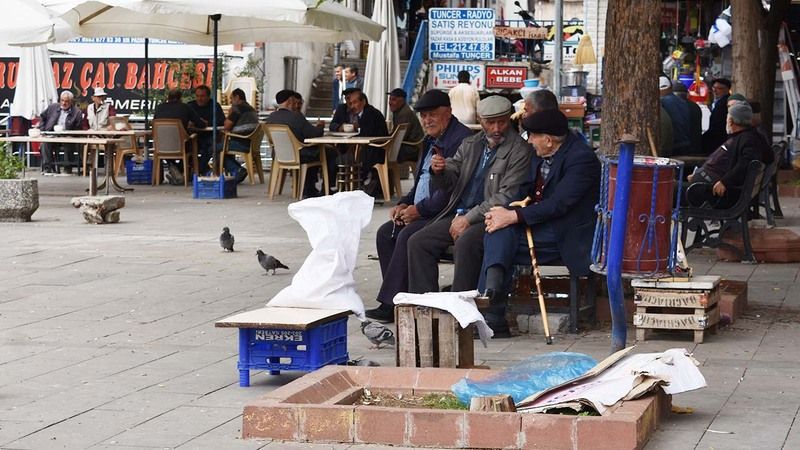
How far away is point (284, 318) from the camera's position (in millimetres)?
7371

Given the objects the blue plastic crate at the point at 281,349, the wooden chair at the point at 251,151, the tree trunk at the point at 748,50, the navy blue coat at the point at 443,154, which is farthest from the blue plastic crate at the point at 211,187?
the blue plastic crate at the point at 281,349

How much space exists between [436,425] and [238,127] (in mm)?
15632

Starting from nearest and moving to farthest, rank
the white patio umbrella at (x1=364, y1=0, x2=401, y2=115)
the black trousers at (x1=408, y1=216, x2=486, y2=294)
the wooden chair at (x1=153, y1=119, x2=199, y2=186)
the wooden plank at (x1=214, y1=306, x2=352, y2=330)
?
the wooden plank at (x1=214, y1=306, x2=352, y2=330), the black trousers at (x1=408, y1=216, x2=486, y2=294), the wooden chair at (x1=153, y1=119, x2=199, y2=186), the white patio umbrella at (x1=364, y1=0, x2=401, y2=115)

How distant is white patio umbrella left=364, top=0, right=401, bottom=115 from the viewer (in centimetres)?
2353

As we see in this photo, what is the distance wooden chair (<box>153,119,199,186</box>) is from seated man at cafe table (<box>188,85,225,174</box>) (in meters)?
Answer: 0.26

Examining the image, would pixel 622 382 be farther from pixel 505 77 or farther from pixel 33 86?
pixel 505 77

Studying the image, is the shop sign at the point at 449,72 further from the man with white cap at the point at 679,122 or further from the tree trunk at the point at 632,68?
the tree trunk at the point at 632,68

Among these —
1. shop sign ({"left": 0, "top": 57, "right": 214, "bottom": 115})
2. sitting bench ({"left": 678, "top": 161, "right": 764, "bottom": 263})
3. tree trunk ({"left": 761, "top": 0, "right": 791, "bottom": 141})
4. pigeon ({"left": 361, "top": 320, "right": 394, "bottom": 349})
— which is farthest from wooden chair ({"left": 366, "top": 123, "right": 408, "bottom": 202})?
shop sign ({"left": 0, "top": 57, "right": 214, "bottom": 115})

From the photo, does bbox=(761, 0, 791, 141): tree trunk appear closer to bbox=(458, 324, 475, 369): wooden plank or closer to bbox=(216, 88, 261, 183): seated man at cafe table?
bbox=(216, 88, 261, 183): seated man at cafe table

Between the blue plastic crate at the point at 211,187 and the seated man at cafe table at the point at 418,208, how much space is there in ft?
32.1

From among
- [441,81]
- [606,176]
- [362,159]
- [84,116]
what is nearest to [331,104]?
[441,81]

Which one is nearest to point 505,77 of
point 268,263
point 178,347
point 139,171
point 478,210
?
point 139,171

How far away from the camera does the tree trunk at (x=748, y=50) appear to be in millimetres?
19391

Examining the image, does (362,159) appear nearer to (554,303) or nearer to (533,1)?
(554,303)
